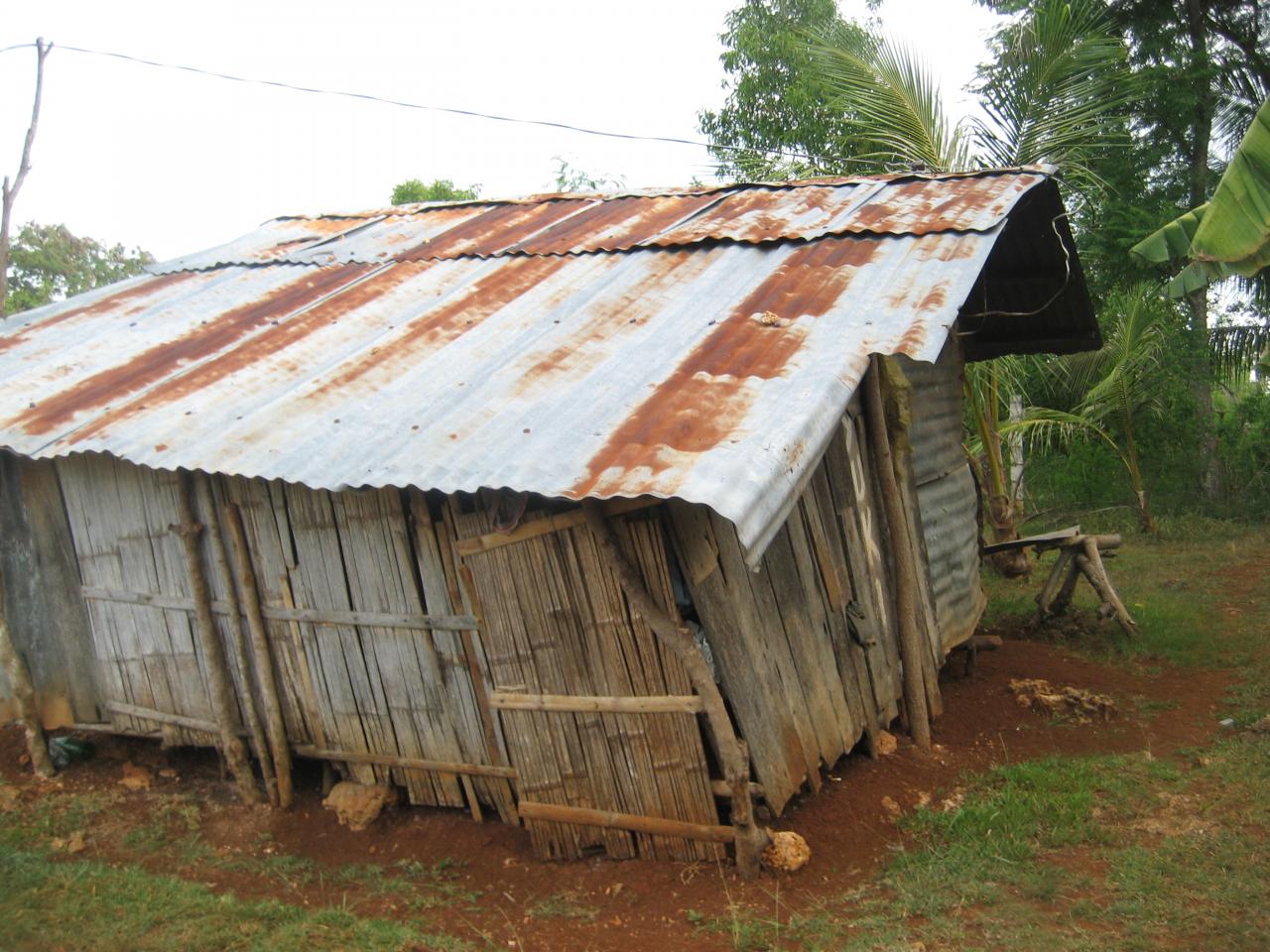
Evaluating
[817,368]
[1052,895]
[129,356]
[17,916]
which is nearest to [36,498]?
[129,356]

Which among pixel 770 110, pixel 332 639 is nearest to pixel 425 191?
pixel 770 110

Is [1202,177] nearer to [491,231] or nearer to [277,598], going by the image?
[491,231]

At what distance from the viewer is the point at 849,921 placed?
4.16m

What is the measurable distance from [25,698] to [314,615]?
2.30m

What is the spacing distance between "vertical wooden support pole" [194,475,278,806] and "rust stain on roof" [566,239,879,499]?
2652 millimetres

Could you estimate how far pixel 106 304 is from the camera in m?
7.75

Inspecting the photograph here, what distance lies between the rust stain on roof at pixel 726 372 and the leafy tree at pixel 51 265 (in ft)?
65.8

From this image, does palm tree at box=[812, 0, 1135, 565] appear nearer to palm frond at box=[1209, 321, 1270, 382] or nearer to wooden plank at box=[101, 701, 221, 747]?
palm frond at box=[1209, 321, 1270, 382]

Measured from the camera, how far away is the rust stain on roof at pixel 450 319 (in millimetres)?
5402

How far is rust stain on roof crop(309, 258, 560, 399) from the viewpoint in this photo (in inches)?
213

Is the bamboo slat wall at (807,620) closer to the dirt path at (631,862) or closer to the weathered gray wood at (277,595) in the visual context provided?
the dirt path at (631,862)

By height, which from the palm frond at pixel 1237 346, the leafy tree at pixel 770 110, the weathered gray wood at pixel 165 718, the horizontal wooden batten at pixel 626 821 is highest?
the leafy tree at pixel 770 110

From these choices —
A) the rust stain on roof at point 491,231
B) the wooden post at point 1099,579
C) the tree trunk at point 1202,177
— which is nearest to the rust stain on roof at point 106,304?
the rust stain on roof at point 491,231

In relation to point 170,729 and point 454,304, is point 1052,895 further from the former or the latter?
point 170,729
